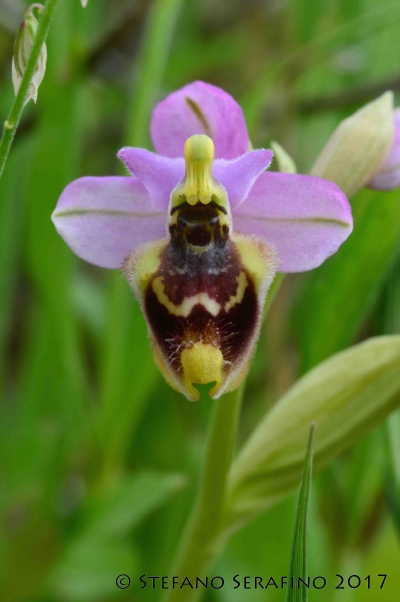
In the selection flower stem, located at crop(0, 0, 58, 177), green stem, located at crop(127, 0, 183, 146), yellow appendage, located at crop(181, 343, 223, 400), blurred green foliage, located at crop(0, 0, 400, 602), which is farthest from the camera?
green stem, located at crop(127, 0, 183, 146)

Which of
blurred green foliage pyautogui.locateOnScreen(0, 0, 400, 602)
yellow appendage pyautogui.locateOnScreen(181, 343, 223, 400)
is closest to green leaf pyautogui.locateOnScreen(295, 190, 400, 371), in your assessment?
blurred green foliage pyautogui.locateOnScreen(0, 0, 400, 602)

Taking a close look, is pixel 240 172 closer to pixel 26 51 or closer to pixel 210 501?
pixel 26 51

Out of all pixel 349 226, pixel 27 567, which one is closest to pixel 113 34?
pixel 349 226

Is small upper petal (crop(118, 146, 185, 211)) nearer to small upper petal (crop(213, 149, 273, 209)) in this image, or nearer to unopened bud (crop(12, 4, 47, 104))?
small upper petal (crop(213, 149, 273, 209))

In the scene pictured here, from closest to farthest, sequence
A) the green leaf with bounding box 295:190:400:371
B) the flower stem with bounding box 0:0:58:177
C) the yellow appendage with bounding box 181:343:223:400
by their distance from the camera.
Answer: the flower stem with bounding box 0:0:58:177
the yellow appendage with bounding box 181:343:223:400
the green leaf with bounding box 295:190:400:371

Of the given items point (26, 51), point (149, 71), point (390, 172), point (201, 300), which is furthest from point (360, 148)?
point (149, 71)
